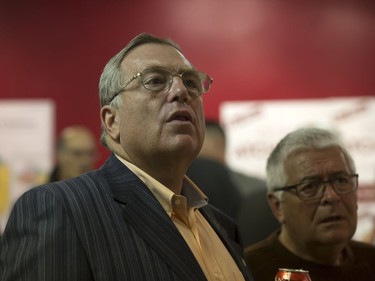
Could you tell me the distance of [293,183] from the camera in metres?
2.30

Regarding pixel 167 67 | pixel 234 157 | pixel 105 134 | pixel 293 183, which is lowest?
pixel 234 157

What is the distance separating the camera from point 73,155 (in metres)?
4.23

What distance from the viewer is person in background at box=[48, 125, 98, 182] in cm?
416

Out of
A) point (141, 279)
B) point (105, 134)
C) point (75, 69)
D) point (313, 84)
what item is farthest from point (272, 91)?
point (141, 279)

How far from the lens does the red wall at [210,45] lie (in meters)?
4.82

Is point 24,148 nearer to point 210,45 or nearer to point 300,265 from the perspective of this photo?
point 210,45

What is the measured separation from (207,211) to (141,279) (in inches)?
22.4

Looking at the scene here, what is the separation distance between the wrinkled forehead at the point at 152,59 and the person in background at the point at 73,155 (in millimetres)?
2297

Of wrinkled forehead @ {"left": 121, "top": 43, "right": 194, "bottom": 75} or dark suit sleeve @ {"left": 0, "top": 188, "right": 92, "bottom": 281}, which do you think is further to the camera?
wrinkled forehead @ {"left": 121, "top": 43, "right": 194, "bottom": 75}

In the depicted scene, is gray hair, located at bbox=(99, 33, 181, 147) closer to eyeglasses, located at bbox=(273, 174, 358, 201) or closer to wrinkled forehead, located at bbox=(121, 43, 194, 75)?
wrinkled forehead, located at bbox=(121, 43, 194, 75)

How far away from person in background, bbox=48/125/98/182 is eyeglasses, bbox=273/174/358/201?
6.90 feet

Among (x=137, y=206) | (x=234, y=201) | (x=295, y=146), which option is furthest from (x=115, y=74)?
(x=234, y=201)

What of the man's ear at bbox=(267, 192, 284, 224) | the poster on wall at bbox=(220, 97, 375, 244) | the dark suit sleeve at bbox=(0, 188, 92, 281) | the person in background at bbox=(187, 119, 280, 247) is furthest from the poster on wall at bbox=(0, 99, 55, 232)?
the dark suit sleeve at bbox=(0, 188, 92, 281)

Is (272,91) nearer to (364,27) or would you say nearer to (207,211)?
(364,27)
